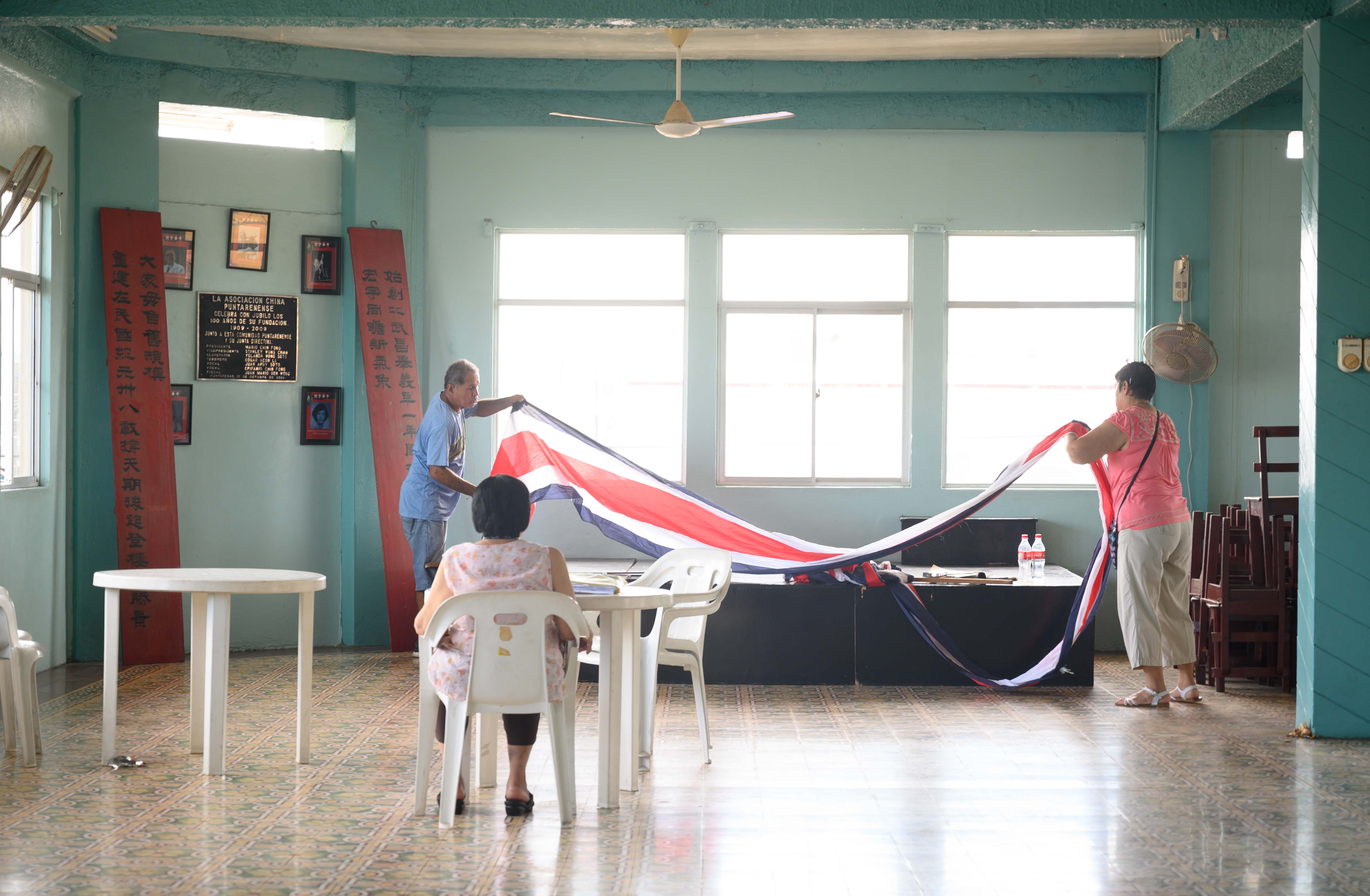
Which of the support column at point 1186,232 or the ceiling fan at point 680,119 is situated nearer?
the ceiling fan at point 680,119

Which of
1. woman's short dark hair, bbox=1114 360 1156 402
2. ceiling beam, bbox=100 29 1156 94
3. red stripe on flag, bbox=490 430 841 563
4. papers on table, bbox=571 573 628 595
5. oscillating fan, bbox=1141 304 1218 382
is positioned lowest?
papers on table, bbox=571 573 628 595

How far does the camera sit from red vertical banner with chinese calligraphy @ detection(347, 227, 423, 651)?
6.66 metres

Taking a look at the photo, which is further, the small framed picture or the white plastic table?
the small framed picture

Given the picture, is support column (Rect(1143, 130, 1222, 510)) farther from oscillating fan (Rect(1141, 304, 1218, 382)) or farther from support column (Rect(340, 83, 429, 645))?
support column (Rect(340, 83, 429, 645))

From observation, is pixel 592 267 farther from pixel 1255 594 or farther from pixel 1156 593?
pixel 1255 594

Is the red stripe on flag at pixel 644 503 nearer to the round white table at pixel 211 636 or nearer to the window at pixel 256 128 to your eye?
the round white table at pixel 211 636

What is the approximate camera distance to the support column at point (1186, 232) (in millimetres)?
6906

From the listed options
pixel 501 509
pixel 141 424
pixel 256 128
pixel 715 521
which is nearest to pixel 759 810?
pixel 501 509

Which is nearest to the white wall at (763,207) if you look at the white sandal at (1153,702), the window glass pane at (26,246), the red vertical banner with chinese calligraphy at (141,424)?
the red vertical banner with chinese calligraphy at (141,424)

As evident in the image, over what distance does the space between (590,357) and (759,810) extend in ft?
12.9

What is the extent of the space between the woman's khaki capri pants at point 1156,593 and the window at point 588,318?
2766 millimetres

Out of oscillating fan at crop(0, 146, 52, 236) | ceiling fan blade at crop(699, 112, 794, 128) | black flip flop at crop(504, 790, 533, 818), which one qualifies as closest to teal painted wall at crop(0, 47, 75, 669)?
oscillating fan at crop(0, 146, 52, 236)

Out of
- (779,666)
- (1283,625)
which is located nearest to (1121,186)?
(1283,625)

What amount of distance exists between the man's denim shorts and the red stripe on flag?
1.49 feet
